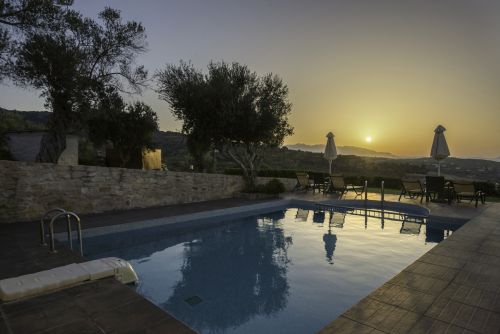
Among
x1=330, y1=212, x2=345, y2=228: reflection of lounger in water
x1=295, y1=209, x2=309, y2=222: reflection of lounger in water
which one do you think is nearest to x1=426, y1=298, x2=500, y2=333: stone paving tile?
x1=330, y1=212, x2=345, y2=228: reflection of lounger in water

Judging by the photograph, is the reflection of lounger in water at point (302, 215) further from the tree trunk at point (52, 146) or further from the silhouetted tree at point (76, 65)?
the tree trunk at point (52, 146)

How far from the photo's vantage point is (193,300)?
4.56 m

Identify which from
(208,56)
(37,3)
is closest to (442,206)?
(208,56)

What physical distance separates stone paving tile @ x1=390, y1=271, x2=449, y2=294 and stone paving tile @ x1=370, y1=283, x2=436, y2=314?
138 mm

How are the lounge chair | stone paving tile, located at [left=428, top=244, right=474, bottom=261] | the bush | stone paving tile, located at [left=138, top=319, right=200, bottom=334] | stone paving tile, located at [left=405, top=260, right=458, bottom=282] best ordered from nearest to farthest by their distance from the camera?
stone paving tile, located at [left=138, top=319, right=200, bottom=334]
stone paving tile, located at [left=405, top=260, right=458, bottom=282]
stone paving tile, located at [left=428, top=244, right=474, bottom=261]
the bush
the lounge chair

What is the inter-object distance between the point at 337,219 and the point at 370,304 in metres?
6.93

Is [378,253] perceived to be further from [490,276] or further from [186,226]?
[186,226]

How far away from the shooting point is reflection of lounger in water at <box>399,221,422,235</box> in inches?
333

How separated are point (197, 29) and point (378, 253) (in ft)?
36.4

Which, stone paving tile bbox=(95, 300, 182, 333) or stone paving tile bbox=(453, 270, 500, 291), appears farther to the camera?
stone paving tile bbox=(453, 270, 500, 291)

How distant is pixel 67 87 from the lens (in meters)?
9.37

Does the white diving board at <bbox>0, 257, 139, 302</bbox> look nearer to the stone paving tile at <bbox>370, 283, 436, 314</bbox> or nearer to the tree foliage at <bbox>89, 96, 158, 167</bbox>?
the stone paving tile at <bbox>370, 283, 436, 314</bbox>

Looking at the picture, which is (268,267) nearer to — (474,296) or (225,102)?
(474,296)

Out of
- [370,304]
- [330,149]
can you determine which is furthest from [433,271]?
[330,149]
